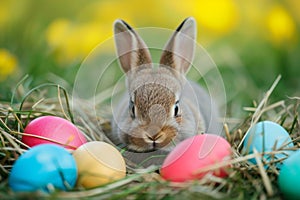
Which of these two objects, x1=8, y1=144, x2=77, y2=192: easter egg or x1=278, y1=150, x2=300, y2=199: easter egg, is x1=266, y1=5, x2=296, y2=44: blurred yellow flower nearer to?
x1=278, y1=150, x2=300, y2=199: easter egg

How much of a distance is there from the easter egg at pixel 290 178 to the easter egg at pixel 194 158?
0.25 metres

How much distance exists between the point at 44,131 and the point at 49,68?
5.66ft

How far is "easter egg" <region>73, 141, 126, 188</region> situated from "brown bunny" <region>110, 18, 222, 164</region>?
223 millimetres

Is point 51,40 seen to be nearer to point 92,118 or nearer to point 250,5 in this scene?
point 92,118

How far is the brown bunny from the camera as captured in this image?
271 cm

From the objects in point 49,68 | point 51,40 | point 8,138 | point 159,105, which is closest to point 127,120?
point 159,105

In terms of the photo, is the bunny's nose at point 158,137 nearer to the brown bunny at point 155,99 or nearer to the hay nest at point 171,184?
the brown bunny at point 155,99

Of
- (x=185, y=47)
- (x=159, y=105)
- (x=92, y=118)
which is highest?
(x=185, y=47)

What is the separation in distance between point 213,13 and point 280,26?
657 mm

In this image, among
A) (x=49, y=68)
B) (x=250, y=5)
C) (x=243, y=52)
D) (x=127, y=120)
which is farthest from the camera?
(x=250, y=5)

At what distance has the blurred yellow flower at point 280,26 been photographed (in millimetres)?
5127

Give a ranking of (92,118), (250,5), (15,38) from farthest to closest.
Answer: (250,5) < (15,38) < (92,118)

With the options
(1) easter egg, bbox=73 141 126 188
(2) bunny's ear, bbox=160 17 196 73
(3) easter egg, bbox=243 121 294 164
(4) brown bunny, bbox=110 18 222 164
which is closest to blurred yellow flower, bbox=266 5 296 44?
(4) brown bunny, bbox=110 18 222 164

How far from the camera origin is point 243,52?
17.1 feet
